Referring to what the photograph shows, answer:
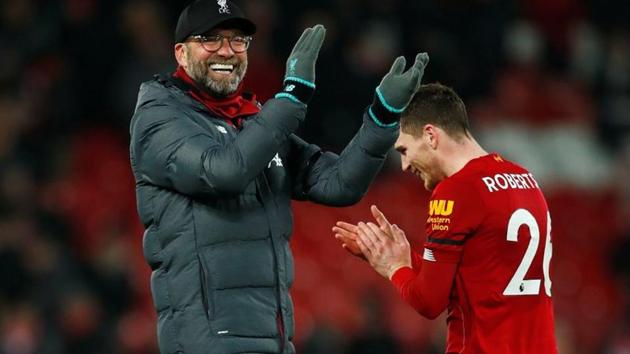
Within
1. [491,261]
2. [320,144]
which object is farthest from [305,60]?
[320,144]

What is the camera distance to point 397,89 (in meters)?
4.48

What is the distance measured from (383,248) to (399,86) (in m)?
0.62

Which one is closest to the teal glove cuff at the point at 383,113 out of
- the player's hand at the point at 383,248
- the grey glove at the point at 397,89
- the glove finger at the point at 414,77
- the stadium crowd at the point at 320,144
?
the grey glove at the point at 397,89

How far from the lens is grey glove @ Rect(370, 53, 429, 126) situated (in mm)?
4480

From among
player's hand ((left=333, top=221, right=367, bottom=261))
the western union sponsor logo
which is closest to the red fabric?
player's hand ((left=333, top=221, right=367, bottom=261))

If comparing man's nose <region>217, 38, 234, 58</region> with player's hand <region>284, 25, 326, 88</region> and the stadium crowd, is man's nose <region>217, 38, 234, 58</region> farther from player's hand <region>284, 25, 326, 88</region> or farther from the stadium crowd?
the stadium crowd

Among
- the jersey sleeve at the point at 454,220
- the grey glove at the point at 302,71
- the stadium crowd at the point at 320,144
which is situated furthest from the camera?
the stadium crowd at the point at 320,144

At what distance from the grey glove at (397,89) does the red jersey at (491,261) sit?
0.30m

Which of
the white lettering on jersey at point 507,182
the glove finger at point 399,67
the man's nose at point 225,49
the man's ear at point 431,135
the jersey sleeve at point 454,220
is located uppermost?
the man's nose at point 225,49

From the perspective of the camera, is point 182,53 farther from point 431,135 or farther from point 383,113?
point 431,135

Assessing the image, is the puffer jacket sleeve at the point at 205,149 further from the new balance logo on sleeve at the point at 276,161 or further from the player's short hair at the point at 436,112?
the player's short hair at the point at 436,112

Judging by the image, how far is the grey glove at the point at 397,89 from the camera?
4.48 meters

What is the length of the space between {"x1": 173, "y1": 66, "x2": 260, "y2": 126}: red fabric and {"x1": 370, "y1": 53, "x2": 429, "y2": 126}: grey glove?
0.46 metres

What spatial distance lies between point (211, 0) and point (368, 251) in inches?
40.1
